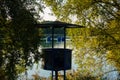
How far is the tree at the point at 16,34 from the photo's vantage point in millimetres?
10609

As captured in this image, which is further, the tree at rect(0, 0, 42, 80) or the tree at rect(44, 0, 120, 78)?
the tree at rect(44, 0, 120, 78)

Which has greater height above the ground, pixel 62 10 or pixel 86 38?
pixel 62 10

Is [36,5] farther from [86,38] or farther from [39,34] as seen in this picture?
[86,38]

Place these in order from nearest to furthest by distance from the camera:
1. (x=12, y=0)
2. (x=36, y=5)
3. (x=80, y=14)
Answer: (x=12, y=0) → (x=36, y=5) → (x=80, y=14)

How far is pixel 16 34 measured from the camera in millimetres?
10883

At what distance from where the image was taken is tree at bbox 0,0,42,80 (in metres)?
10.6

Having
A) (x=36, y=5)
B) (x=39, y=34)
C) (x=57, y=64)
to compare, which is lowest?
(x=57, y=64)

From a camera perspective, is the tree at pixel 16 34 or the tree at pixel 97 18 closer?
the tree at pixel 16 34

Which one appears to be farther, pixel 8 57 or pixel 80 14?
pixel 80 14

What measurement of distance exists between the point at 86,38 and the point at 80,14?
1.48 meters

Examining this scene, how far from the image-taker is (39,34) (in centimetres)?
1168

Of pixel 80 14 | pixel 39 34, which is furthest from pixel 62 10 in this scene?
pixel 39 34

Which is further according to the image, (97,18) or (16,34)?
(97,18)

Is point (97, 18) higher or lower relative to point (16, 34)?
higher
